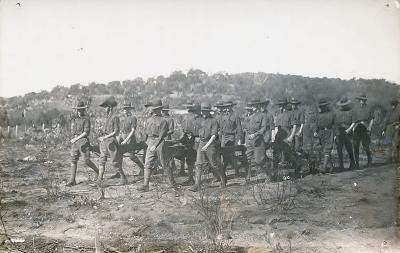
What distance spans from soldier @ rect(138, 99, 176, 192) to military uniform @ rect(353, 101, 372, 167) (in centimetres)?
251

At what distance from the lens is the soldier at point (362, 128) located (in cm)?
583

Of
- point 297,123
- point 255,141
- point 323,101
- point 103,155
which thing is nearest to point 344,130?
point 323,101

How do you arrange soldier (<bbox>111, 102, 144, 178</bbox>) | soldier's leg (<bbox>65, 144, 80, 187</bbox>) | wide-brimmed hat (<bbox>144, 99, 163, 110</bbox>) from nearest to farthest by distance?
1. wide-brimmed hat (<bbox>144, 99, 163, 110</bbox>)
2. soldier (<bbox>111, 102, 144, 178</bbox>)
3. soldier's leg (<bbox>65, 144, 80, 187</bbox>)

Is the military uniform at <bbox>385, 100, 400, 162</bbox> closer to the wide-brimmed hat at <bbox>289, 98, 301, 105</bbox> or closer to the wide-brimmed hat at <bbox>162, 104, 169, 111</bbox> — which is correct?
the wide-brimmed hat at <bbox>289, 98, 301, 105</bbox>

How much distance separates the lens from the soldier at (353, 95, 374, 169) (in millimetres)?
5828

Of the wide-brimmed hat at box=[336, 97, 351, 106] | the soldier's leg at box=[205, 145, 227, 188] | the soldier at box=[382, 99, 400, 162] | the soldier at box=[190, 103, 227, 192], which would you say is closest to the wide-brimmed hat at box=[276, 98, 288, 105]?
the wide-brimmed hat at box=[336, 97, 351, 106]

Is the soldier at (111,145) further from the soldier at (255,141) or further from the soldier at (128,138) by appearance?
the soldier at (255,141)

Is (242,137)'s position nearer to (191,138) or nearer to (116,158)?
(191,138)

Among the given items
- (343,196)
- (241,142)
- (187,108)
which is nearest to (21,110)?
(187,108)

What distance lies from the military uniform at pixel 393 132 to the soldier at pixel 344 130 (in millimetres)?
447

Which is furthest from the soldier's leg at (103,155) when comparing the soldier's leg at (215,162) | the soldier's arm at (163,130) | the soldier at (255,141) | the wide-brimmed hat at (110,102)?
the soldier at (255,141)

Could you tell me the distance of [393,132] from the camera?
5.80 meters

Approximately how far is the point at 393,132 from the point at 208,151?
2.44m

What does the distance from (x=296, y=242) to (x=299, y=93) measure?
6.38ft
